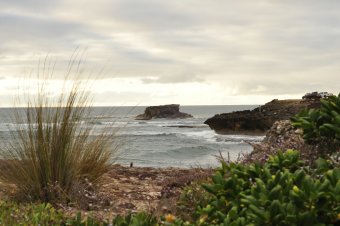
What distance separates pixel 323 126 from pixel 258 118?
35974 mm

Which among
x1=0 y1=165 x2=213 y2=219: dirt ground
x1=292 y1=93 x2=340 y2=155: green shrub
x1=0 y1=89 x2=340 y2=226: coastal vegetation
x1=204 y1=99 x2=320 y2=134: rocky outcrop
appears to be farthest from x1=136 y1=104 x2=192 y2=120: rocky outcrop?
x1=292 y1=93 x2=340 y2=155: green shrub

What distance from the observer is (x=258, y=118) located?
39.6 m

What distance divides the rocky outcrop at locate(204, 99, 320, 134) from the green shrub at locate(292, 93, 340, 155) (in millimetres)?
31672

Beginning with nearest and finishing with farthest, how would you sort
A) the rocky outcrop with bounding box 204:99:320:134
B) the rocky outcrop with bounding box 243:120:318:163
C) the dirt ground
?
the rocky outcrop with bounding box 243:120:318:163 → the dirt ground → the rocky outcrop with bounding box 204:99:320:134

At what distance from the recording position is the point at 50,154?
7.55 m

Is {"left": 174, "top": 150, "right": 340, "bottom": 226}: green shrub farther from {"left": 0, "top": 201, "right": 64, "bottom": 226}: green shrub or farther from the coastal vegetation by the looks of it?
{"left": 0, "top": 201, "right": 64, "bottom": 226}: green shrub

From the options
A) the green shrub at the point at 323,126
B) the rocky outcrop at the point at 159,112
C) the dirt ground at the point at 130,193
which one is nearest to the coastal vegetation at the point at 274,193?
the green shrub at the point at 323,126

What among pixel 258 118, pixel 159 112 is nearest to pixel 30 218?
pixel 258 118

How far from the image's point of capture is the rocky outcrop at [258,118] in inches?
1472

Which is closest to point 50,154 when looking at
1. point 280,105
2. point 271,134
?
point 271,134

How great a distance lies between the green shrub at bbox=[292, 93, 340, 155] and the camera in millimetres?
4109

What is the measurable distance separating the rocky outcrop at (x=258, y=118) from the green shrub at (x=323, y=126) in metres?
31.7

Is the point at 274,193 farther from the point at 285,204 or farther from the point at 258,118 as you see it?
the point at 258,118

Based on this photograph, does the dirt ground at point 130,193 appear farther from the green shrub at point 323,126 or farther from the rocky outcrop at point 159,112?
the rocky outcrop at point 159,112
